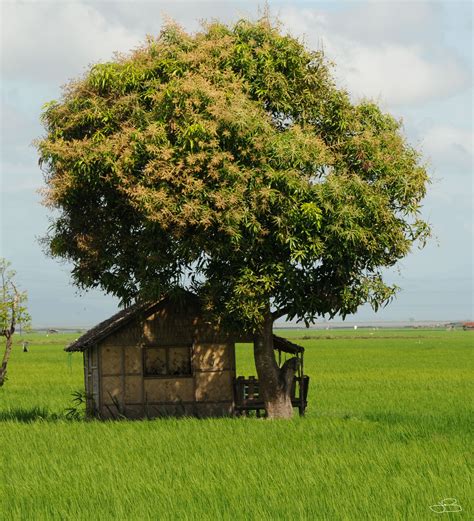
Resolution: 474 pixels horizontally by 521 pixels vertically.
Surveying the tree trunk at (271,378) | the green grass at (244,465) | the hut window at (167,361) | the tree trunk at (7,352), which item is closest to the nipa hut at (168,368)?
the hut window at (167,361)

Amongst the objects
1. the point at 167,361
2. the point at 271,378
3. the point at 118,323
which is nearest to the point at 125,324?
the point at 118,323

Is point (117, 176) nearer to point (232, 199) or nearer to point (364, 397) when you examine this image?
point (232, 199)

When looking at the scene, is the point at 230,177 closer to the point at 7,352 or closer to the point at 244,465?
the point at 244,465

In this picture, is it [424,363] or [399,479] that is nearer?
[399,479]

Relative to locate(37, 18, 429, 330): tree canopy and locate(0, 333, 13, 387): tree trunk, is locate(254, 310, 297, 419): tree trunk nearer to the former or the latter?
locate(37, 18, 429, 330): tree canopy

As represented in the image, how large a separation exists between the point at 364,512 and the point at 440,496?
1694 mm

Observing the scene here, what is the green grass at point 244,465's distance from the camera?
14664 millimetres

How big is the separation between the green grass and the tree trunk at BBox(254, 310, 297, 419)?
1636 millimetres

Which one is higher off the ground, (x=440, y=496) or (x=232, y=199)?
(x=232, y=199)

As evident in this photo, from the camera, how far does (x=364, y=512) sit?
14.1m

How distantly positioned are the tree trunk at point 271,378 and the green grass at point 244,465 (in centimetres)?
164

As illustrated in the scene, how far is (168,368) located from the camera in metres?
29.3

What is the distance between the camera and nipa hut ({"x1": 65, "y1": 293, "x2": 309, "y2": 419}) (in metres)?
28.9

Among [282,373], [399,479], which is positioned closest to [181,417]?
[282,373]
